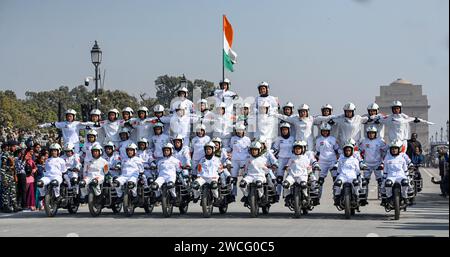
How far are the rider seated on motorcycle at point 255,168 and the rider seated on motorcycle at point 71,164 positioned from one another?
420 centimetres

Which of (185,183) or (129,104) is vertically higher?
(129,104)

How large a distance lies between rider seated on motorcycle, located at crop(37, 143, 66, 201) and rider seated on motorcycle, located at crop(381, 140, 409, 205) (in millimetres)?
7752

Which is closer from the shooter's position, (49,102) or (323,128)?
(323,128)

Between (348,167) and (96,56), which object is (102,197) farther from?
(96,56)

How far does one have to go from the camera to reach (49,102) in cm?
8850

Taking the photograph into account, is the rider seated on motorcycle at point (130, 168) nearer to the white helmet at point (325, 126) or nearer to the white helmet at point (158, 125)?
the white helmet at point (158, 125)

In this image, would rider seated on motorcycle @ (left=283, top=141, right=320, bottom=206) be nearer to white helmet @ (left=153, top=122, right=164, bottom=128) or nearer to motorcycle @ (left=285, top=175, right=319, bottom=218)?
motorcycle @ (left=285, top=175, right=319, bottom=218)

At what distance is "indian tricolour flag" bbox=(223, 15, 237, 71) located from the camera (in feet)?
119

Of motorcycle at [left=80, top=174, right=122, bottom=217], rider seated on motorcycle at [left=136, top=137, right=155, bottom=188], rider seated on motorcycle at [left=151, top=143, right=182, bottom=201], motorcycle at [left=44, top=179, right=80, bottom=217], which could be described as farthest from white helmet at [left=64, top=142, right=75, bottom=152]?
rider seated on motorcycle at [left=151, top=143, right=182, bottom=201]

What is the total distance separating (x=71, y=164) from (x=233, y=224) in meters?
5.51

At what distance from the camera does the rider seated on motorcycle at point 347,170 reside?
2189 cm

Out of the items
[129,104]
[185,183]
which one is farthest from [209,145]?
[129,104]
